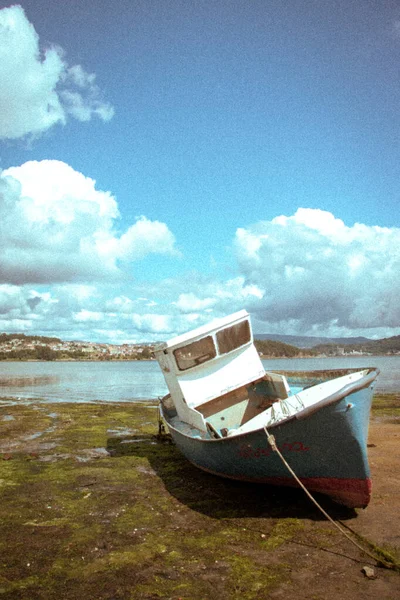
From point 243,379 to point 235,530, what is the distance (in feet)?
17.1

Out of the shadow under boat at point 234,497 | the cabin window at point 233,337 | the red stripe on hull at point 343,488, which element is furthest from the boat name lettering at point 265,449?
the cabin window at point 233,337

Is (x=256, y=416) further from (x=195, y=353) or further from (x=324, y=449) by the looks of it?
(x=324, y=449)

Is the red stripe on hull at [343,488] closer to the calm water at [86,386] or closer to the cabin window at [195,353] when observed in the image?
the cabin window at [195,353]

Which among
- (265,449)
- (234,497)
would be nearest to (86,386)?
(234,497)

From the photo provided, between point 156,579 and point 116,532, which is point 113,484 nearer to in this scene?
point 116,532

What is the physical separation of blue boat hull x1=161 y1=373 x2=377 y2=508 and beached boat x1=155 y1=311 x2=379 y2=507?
0.06 feet

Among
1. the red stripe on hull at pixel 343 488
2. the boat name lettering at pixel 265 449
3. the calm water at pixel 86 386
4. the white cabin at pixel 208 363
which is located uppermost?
the white cabin at pixel 208 363

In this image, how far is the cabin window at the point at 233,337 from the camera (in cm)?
1199

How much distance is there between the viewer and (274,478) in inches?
331

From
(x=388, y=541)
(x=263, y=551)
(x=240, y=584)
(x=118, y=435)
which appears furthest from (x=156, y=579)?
(x=118, y=435)

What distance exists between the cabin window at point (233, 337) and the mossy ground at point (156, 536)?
11.2 ft

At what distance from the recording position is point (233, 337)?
1223 cm

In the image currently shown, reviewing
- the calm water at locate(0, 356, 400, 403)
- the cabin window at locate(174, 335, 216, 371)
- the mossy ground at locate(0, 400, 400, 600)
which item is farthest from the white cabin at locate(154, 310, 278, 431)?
the calm water at locate(0, 356, 400, 403)

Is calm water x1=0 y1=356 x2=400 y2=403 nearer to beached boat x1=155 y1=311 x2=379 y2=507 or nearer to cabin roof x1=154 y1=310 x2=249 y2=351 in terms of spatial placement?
beached boat x1=155 y1=311 x2=379 y2=507
